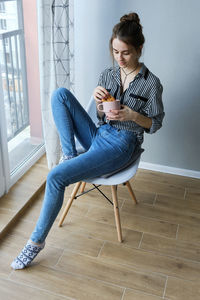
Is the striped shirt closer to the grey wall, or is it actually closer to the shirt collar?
the shirt collar

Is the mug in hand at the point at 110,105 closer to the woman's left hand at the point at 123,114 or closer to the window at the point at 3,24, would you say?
the woman's left hand at the point at 123,114

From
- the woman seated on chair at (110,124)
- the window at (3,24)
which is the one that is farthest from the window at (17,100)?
the woman seated on chair at (110,124)

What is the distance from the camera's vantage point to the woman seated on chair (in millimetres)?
1648

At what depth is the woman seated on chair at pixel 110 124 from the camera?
165 centimetres


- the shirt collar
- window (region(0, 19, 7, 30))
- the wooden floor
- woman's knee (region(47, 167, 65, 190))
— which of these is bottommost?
the wooden floor

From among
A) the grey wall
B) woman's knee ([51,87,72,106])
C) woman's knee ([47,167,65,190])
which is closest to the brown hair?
woman's knee ([51,87,72,106])

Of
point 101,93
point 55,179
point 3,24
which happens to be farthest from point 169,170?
point 3,24

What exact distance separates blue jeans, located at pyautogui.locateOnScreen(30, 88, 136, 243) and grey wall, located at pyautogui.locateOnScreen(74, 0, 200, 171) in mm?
609

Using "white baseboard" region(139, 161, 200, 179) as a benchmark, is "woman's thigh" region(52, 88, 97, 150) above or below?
above

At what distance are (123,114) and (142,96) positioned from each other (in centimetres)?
17

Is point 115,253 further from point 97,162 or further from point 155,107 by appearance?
point 155,107

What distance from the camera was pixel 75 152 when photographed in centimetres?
185

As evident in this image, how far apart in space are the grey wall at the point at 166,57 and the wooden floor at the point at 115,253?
0.33 metres

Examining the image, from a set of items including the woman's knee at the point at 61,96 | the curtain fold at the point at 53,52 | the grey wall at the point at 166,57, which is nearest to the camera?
the woman's knee at the point at 61,96
